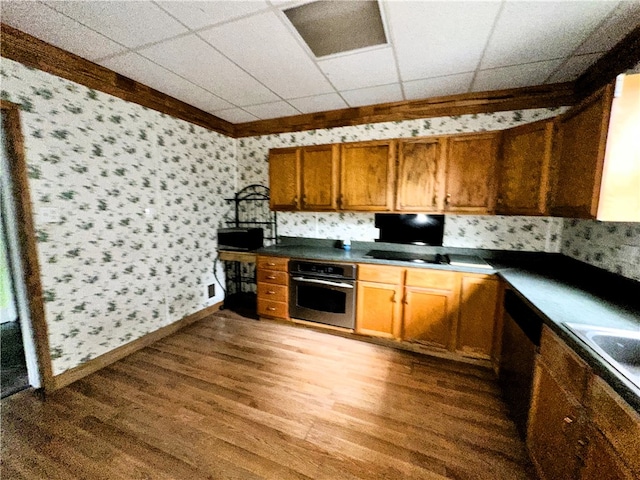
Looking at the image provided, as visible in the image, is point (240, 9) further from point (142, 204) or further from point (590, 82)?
point (590, 82)

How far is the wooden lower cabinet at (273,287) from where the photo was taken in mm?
3207

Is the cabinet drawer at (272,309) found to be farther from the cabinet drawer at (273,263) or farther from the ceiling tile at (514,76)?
the ceiling tile at (514,76)

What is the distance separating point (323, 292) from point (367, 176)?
1.39 metres

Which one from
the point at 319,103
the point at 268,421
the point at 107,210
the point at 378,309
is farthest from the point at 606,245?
the point at 107,210

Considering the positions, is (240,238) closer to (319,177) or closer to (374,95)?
(319,177)

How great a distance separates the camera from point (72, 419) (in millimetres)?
1853

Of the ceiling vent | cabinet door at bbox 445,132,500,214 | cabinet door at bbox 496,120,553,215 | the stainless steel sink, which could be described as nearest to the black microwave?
the ceiling vent

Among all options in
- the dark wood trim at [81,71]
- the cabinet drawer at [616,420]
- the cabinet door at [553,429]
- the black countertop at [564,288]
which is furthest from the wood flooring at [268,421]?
the dark wood trim at [81,71]

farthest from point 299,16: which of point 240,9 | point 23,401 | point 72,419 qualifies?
point 23,401

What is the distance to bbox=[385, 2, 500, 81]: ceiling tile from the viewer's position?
153 centimetres

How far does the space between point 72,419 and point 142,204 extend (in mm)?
1844

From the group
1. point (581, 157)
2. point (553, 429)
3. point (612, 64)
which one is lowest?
point (553, 429)

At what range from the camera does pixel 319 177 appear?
10.3ft

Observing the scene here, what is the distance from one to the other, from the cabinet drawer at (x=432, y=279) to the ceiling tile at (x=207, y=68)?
2362 mm
